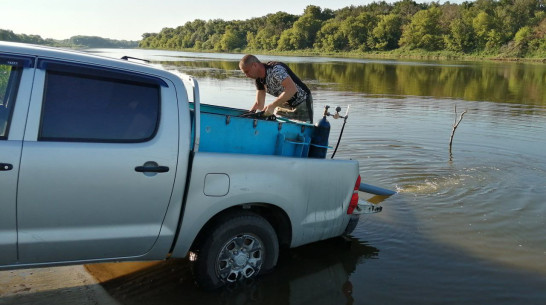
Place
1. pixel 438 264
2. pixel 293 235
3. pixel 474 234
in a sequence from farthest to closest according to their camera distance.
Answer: pixel 474 234, pixel 438 264, pixel 293 235

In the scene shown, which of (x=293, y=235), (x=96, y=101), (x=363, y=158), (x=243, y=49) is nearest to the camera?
(x=96, y=101)

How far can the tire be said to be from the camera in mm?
4023

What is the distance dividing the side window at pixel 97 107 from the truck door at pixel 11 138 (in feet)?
0.43

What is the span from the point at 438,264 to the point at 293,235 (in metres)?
1.82

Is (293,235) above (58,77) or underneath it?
underneath

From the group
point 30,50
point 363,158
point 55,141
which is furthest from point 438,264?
point 363,158

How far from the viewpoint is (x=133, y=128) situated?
3.61m

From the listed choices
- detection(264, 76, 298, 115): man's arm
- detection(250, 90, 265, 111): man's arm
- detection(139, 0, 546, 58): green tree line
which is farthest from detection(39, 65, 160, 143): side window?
detection(139, 0, 546, 58): green tree line

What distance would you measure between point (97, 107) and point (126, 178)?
54 cm

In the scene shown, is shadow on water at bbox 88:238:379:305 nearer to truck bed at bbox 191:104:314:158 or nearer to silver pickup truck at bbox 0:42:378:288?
silver pickup truck at bbox 0:42:378:288

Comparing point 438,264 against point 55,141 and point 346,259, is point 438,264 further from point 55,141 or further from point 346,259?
point 55,141

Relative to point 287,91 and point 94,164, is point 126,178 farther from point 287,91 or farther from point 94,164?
point 287,91

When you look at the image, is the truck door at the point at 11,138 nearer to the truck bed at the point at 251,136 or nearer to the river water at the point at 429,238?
the river water at the point at 429,238

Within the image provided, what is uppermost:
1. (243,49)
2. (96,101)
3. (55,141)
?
(243,49)
